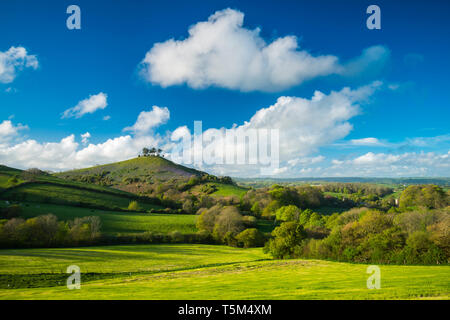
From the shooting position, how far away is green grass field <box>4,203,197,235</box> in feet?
243

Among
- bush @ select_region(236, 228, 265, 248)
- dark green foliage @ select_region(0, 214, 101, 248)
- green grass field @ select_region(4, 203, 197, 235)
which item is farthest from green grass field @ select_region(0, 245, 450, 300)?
green grass field @ select_region(4, 203, 197, 235)

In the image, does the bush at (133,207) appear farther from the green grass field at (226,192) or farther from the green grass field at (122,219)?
the green grass field at (226,192)

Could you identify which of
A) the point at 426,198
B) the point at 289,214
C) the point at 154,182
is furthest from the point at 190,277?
the point at 154,182

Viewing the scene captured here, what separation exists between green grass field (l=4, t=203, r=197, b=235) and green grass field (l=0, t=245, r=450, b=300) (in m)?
13.4

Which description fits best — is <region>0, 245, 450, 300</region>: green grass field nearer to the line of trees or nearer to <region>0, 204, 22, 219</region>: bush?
the line of trees

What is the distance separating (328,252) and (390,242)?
35.6 ft

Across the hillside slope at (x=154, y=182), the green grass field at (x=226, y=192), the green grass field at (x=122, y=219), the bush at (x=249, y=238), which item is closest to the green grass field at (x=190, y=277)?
the bush at (x=249, y=238)

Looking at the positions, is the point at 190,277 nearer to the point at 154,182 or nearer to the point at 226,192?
the point at 226,192

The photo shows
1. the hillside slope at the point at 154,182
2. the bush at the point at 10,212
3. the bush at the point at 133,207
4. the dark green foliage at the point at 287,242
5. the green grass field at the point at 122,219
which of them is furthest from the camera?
the hillside slope at the point at 154,182

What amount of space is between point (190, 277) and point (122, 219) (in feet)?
196

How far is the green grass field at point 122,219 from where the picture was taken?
243 ft

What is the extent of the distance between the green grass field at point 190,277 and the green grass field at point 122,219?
44.1ft

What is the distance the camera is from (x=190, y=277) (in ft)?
103
